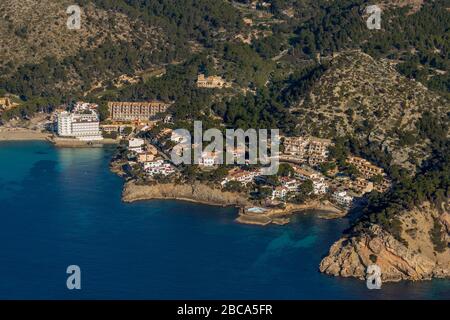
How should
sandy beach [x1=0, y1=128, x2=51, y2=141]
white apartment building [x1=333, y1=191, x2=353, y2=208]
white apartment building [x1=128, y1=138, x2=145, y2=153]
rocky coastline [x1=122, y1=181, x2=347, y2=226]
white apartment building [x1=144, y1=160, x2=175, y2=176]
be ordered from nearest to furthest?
1. rocky coastline [x1=122, y1=181, x2=347, y2=226]
2. white apartment building [x1=333, y1=191, x2=353, y2=208]
3. white apartment building [x1=144, y1=160, x2=175, y2=176]
4. white apartment building [x1=128, y1=138, x2=145, y2=153]
5. sandy beach [x1=0, y1=128, x2=51, y2=141]

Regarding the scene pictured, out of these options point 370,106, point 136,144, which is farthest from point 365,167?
point 136,144

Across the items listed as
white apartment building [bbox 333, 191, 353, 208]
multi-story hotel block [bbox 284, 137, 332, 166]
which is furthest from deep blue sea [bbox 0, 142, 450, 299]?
multi-story hotel block [bbox 284, 137, 332, 166]

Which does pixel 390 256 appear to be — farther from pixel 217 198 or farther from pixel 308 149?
pixel 308 149

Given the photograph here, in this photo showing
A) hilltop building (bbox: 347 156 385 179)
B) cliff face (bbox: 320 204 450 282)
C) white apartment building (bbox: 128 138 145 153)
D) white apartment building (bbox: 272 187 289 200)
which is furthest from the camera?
white apartment building (bbox: 128 138 145 153)

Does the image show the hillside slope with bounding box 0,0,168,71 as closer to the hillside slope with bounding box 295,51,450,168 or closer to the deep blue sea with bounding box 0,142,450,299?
the hillside slope with bounding box 295,51,450,168

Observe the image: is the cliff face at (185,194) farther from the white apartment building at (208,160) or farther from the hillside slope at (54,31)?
the hillside slope at (54,31)

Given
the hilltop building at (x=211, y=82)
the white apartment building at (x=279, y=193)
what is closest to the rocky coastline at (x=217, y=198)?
the white apartment building at (x=279, y=193)

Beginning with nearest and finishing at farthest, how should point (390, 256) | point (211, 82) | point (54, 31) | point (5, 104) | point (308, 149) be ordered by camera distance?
point (390, 256) → point (308, 149) → point (5, 104) → point (211, 82) → point (54, 31)
